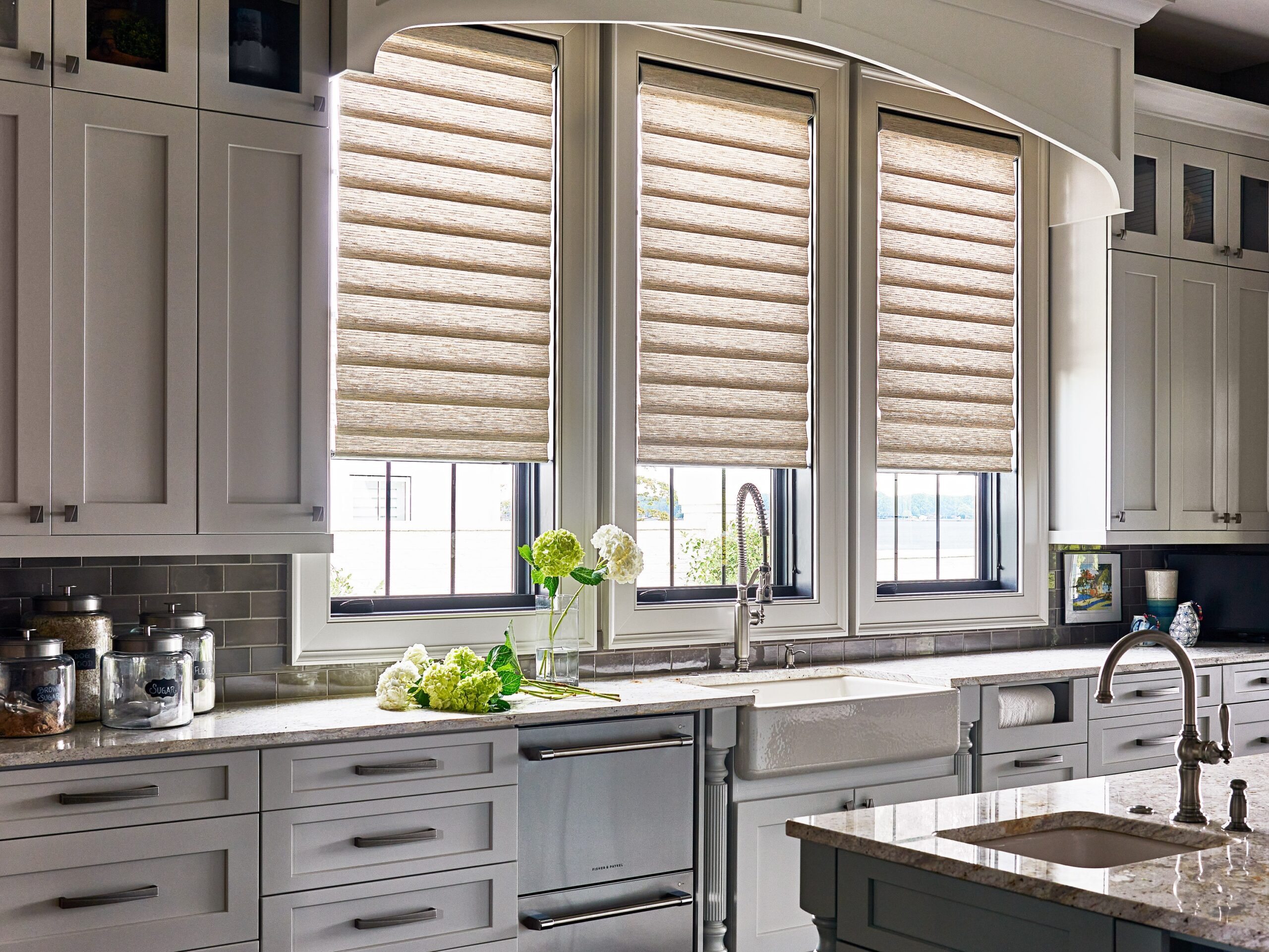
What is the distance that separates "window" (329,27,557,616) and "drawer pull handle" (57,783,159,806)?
92 centimetres

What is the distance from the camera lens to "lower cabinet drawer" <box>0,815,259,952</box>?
2311mm

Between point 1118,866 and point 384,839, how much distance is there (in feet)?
5.07

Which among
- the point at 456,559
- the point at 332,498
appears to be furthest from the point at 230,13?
the point at 456,559

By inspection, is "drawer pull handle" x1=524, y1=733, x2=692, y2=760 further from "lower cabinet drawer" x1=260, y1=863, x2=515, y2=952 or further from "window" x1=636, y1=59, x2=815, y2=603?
"window" x1=636, y1=59, x2=815, y2=603

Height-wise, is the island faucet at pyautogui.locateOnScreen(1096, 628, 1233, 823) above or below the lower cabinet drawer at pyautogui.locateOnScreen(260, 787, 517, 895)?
above

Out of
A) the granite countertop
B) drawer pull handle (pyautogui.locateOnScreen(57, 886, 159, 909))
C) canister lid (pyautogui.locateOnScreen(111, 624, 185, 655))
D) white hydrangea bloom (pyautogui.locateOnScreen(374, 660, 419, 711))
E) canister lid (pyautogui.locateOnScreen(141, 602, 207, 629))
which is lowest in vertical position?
drawer pull handle (pyautogui.locateOnScreen(57, 886, 159, 909))

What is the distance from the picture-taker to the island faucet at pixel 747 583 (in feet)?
12.4

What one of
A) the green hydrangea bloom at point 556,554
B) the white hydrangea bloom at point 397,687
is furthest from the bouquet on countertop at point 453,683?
the green hydrangea bloom at point 556,554

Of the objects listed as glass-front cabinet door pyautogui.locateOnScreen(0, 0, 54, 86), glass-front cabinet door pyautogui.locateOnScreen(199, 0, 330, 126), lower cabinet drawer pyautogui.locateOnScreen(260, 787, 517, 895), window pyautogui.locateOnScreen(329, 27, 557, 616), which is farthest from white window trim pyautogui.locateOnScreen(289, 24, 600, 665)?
glass-front cabinet door pyautogui.locateOnScreen(0, 0, 54, 86)

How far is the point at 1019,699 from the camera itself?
388cm

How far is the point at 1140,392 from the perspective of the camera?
4.60m

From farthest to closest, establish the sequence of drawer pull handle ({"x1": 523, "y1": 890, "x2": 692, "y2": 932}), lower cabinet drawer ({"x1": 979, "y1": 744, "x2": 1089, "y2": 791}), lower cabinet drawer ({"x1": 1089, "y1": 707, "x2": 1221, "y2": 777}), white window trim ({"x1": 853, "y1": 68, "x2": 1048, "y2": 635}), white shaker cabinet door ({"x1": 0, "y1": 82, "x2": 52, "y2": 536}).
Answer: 1. white window trim ({"x1": 853, "y1": 68, "x2": 1048, "y2": 635})
2. lower cabinet drawer ({"x1": 1089, "y1": 707, "x2": 1221, "y2": 777})
3. lower cabinet drawer ({"x1": 979, "y1": 744, "x2": 1089, "y2": 791})
4. drawer pull handle ({"x1": 523, "y1": 890, "x2": 692, "y2": 932})
5. white shaker cabinet door ({"x1": 0, "y1": 82, "x2": 52, "y2": 536})

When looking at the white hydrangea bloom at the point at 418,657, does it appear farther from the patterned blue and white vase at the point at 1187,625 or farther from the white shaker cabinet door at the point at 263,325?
the patterned blue and white vase at the point at 1187,625

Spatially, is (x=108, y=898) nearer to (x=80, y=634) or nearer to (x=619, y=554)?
(x=80, y=634)
